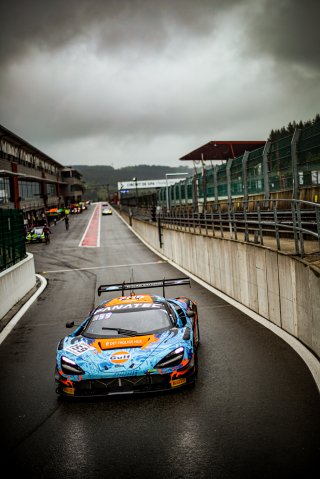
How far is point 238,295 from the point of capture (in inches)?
477

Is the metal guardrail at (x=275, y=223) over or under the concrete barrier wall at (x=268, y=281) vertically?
over

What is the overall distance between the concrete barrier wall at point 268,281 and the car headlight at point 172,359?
2.22 m

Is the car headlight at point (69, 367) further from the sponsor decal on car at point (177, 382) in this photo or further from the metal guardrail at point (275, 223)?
the metal guardrail at point (275, 223)

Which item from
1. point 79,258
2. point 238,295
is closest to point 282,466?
point 238,295

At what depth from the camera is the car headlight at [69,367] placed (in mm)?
5988

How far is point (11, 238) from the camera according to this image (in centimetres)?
1474

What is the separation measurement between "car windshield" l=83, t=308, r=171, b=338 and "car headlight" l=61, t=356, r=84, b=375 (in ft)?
2.19

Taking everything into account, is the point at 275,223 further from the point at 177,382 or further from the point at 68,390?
the point at 68,390

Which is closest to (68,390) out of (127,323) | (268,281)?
(127,323)

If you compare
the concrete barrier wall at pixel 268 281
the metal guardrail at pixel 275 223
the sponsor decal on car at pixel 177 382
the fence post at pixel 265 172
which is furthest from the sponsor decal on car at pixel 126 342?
the fence post at pixel 265 172

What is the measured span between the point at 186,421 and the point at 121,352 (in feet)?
4.36

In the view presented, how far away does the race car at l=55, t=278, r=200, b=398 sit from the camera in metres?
5.86

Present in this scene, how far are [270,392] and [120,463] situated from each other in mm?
2372

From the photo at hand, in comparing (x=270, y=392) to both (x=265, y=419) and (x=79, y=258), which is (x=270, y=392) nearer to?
(x=265, y=419)
